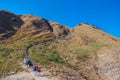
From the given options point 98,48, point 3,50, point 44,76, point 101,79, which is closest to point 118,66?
point 101,79

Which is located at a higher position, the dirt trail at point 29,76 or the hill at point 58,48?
the hill at point 58,48

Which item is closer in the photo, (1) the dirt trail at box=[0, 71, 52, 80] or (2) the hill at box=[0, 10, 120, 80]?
(1) the dirt trail at box=[0, 71, 52, 80]

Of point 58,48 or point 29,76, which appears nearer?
point 29,76

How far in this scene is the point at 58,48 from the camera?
3396 inches

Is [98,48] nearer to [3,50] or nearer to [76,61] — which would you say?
[76,61]

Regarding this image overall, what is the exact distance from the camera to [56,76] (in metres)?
58.4

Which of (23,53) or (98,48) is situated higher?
(98,48)

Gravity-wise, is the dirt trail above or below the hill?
below

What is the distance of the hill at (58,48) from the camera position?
6844cm

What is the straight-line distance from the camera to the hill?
68438 mm

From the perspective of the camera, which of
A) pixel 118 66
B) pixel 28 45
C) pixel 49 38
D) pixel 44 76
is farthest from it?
pixel 49 38

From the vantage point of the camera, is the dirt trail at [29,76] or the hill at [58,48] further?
the hill at [58,48]

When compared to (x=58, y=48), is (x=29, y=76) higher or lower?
lower

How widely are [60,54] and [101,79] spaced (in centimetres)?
1527
